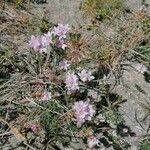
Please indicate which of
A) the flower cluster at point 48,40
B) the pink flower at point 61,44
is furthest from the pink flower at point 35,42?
the pink flower at point 61,44

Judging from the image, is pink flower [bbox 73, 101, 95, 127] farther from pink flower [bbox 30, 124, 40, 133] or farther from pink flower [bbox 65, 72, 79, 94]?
pink flower [bbox 30, 124, 40, 133]

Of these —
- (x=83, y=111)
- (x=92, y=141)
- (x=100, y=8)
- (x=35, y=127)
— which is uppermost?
(x=100, y=8)

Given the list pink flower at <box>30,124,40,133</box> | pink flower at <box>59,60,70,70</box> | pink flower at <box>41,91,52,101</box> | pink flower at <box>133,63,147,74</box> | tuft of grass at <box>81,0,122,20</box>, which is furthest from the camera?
tuft of grass at <box>81,0,122,20</box>

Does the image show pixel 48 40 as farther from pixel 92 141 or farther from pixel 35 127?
pixel 92 141

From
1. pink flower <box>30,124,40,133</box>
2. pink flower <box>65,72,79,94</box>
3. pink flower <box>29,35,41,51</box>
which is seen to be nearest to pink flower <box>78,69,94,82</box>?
pink flower <box>65,72,79,94</box>

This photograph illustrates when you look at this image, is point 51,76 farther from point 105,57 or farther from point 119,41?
point 119,41

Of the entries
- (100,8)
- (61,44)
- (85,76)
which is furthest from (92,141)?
(100,8)
